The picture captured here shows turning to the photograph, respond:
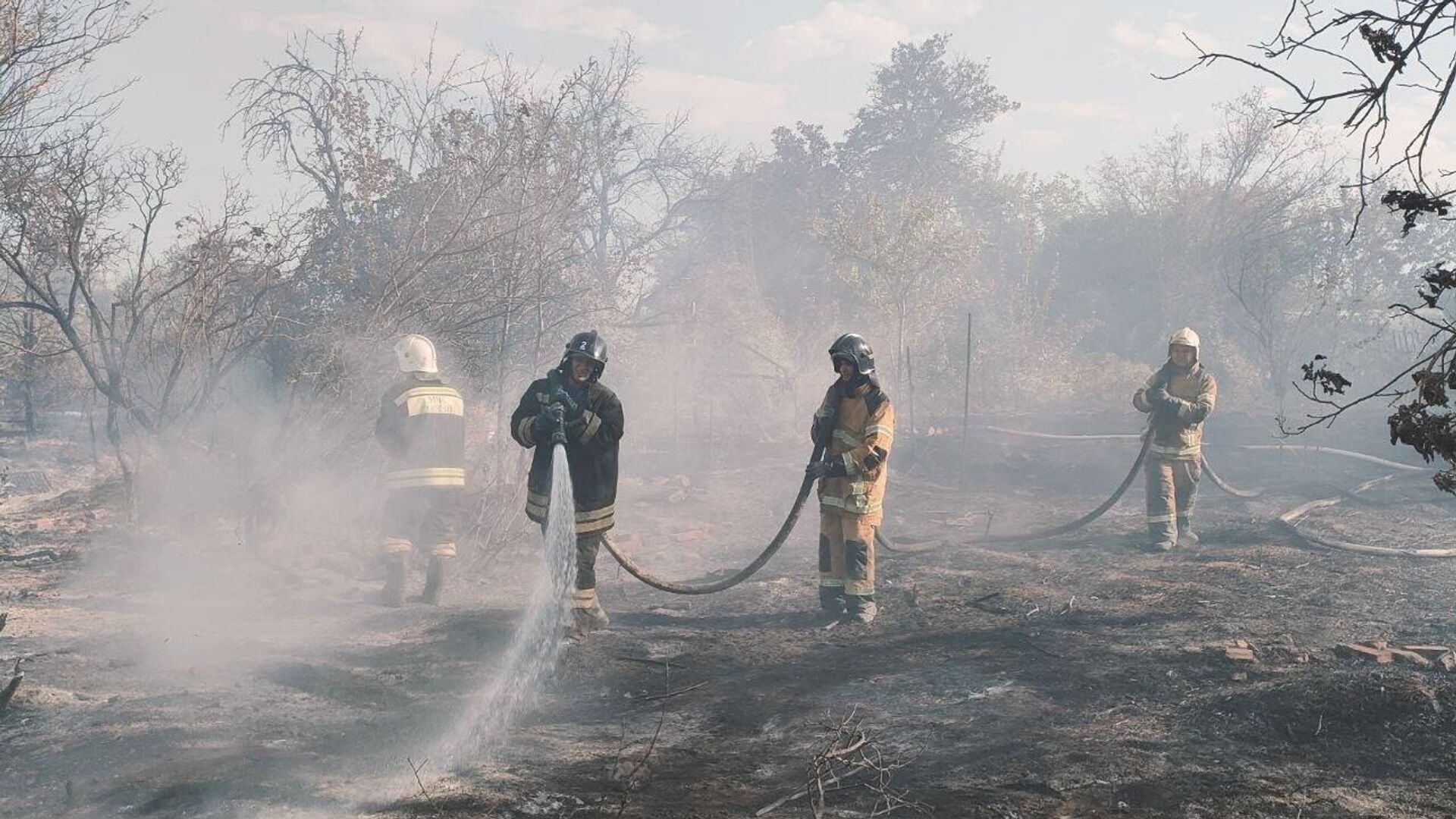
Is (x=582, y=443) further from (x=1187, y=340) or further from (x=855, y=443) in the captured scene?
(x=1187, y=340)

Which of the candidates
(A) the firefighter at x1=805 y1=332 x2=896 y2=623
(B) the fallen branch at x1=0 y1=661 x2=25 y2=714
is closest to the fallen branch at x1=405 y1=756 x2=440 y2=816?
(B) the fallen branch at x1=0 y1=661 x2=25 y2=714

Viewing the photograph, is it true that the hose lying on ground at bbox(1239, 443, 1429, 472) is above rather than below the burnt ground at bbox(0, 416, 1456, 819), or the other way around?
above

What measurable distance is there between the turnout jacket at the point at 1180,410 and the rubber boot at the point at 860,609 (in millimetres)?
3877

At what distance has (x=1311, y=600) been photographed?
7289mm

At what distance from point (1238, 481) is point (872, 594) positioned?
9965mm

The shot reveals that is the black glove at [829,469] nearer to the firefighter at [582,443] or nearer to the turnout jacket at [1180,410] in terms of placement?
the firefighter at [582,443]

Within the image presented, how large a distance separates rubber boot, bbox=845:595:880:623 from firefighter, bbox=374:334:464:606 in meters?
3.14

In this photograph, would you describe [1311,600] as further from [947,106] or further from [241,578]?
[947,106]

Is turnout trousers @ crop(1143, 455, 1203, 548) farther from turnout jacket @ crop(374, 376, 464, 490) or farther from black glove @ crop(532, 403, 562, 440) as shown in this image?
turnout jacket @ crop(374, 376, 464, 490)

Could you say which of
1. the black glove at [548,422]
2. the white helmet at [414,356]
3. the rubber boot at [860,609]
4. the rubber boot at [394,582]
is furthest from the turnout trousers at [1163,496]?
the rubber boot at [394,582]

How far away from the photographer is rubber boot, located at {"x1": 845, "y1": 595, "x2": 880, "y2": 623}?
23.3ft

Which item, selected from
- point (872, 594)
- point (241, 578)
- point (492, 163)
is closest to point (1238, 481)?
point (872, 594)

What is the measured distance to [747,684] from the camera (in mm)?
5727

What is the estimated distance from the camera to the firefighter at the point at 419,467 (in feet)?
25.4
